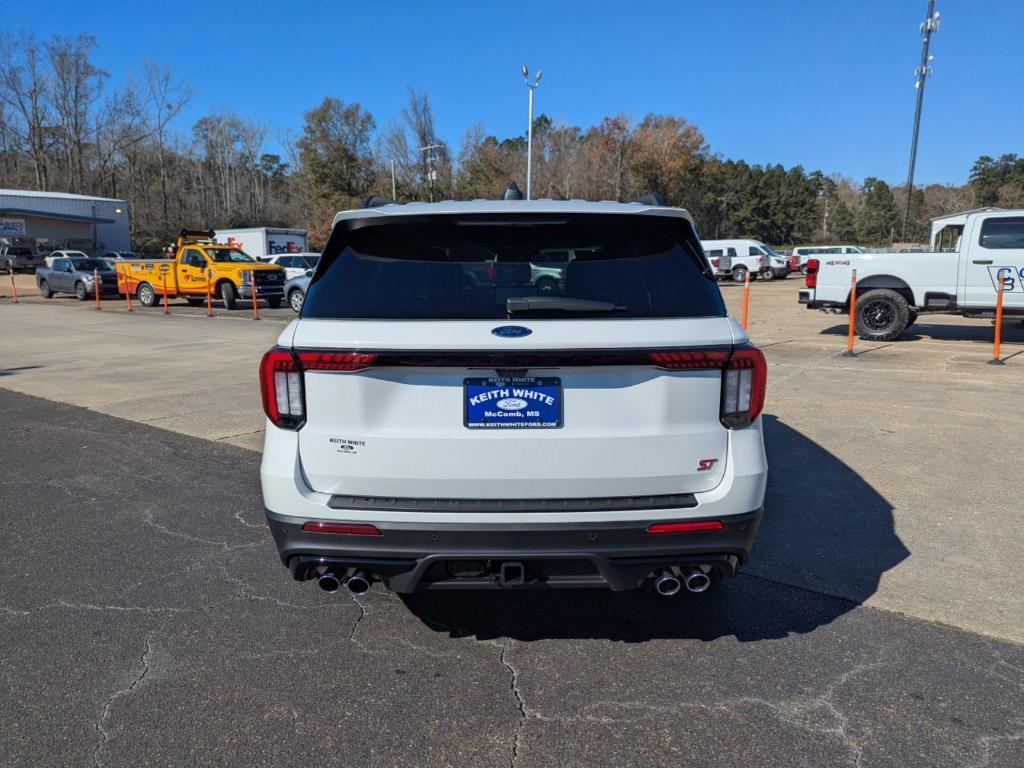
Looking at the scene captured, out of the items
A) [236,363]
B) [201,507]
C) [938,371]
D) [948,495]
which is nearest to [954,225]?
[938,371]

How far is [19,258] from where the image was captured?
42.9 metres

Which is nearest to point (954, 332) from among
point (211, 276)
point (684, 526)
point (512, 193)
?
point (512, 193)

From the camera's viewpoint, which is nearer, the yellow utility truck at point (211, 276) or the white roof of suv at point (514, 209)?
the white roof of suv at point (514, 209)

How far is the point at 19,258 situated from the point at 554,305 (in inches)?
1967

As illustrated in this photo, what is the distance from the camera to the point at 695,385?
8.80ft

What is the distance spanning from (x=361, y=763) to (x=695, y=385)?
1.72m

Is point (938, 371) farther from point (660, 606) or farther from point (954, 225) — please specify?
point (660, 606)

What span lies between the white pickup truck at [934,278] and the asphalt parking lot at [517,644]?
7.90 metres

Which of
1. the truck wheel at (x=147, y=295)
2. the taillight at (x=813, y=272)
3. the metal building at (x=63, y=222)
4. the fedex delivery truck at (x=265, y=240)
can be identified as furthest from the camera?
the metal building at (x=63, y=222)

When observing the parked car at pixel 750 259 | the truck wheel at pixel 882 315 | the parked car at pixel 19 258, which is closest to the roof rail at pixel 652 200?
the truck wheel at pixel 882 315

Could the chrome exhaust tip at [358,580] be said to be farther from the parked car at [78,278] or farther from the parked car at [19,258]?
the parked car at [19,258]

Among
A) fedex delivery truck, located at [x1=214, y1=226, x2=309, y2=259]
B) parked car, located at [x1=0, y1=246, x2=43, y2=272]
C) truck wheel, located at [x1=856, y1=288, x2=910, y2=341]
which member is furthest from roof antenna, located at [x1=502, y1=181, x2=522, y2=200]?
parked car, located at [x1=0, y1=246, x2=43, y2=272]

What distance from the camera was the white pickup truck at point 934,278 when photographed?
12258 mm

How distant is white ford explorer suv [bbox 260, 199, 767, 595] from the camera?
2645mm
